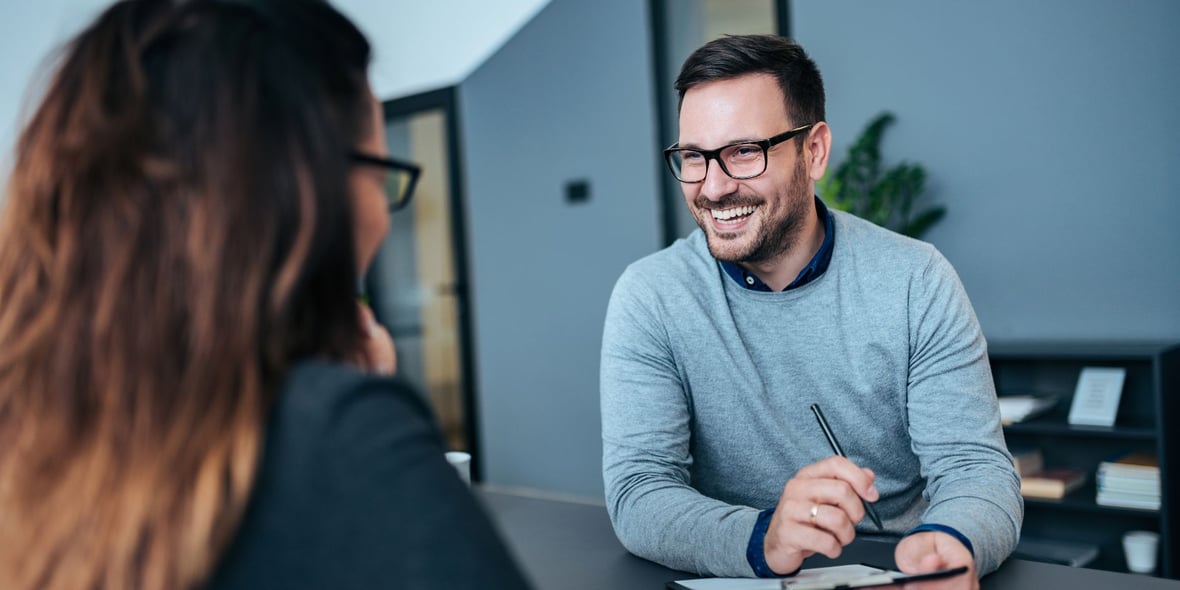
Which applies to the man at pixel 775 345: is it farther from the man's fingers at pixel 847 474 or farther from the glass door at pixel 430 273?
the glass door at pixel 430 273

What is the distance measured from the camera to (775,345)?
146 cm

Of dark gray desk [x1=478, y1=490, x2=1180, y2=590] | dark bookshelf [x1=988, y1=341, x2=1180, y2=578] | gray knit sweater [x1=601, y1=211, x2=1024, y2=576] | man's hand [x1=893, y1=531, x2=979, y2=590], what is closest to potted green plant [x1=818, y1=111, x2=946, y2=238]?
dark bookshelf [x1=988, y1=341, x2=1180, y2=578]

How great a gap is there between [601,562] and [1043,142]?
8.07 ft

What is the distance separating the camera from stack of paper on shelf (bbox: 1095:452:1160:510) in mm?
2551

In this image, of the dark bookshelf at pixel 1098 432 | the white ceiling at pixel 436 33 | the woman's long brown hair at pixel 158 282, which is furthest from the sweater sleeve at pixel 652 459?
the white ceiling at pixel 436 33

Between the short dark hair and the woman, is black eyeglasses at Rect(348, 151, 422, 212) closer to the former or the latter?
the woman

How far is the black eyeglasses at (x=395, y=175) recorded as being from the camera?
65cm

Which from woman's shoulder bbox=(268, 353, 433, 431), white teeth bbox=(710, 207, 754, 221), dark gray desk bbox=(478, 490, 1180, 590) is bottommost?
dark gray desk bbox=(478, 490, 1180, 590)

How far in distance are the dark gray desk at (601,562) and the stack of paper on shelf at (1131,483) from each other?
70.8 inches

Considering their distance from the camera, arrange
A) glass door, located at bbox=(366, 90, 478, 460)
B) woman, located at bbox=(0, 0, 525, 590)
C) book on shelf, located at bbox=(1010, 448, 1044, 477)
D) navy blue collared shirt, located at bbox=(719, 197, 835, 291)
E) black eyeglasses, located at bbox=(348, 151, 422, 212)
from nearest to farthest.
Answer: woman, located at bbox=(0, 0, 525, 590) < black eyeglasses, located at bbox=(348, 151, 422, 212) < navy blue collared shirt, located at bbox=(719, 197, 835, 291) < book on shelf, located at bbox=(1010, 448, 1044, 477) < glass door, located at bbox=(366, 90, 478, 460)

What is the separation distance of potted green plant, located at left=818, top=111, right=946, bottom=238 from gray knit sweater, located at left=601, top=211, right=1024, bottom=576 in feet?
5.32

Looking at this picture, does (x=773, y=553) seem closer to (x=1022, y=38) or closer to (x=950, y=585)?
(x=950, y=585)

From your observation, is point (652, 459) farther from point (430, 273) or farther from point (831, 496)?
point (430, 273)

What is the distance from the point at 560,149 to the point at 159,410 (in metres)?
3.93
